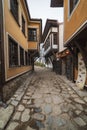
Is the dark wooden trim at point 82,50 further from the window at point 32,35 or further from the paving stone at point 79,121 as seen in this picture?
the window at point 32,35

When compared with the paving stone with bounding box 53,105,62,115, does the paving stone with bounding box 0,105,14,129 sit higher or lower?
higher

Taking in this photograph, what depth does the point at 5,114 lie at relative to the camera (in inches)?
119

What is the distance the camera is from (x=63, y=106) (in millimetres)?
3709

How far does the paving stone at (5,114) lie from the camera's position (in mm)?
2624

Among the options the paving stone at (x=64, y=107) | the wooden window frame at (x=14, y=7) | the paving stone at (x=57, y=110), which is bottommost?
the paving stone at (x=57, y=110)

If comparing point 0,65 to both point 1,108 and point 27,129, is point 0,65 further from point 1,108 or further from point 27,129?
point 27,129

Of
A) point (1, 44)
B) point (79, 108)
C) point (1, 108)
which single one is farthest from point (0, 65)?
point (79, 108)

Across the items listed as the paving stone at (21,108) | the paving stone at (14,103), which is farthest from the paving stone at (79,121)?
the paving stone at (14,103)

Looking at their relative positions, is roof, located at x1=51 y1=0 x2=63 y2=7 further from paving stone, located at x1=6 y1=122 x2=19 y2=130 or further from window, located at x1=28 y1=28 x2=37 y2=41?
paving stone, located at x1=6 y1=122 x2=19 y2=130

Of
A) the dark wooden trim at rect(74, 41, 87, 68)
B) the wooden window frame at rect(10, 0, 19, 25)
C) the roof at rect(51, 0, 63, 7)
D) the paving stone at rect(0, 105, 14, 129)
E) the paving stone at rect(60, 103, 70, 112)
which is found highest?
the roof at rect(51, 0, 63, 7)

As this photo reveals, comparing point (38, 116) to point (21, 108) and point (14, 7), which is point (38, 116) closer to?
point (21, 108)

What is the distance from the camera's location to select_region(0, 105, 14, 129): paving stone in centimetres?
262

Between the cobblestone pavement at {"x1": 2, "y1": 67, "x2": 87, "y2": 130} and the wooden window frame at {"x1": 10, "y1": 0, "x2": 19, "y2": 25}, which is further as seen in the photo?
the wooden window frame at {"x1": 10, "y1": 0, "x2": 19, "y2": 25}

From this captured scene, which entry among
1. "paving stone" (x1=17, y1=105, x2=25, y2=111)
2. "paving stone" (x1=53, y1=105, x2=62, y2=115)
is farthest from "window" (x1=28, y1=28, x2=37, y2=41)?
"paving stone" (x1=53, y1=105, x2=62, y2=115)
